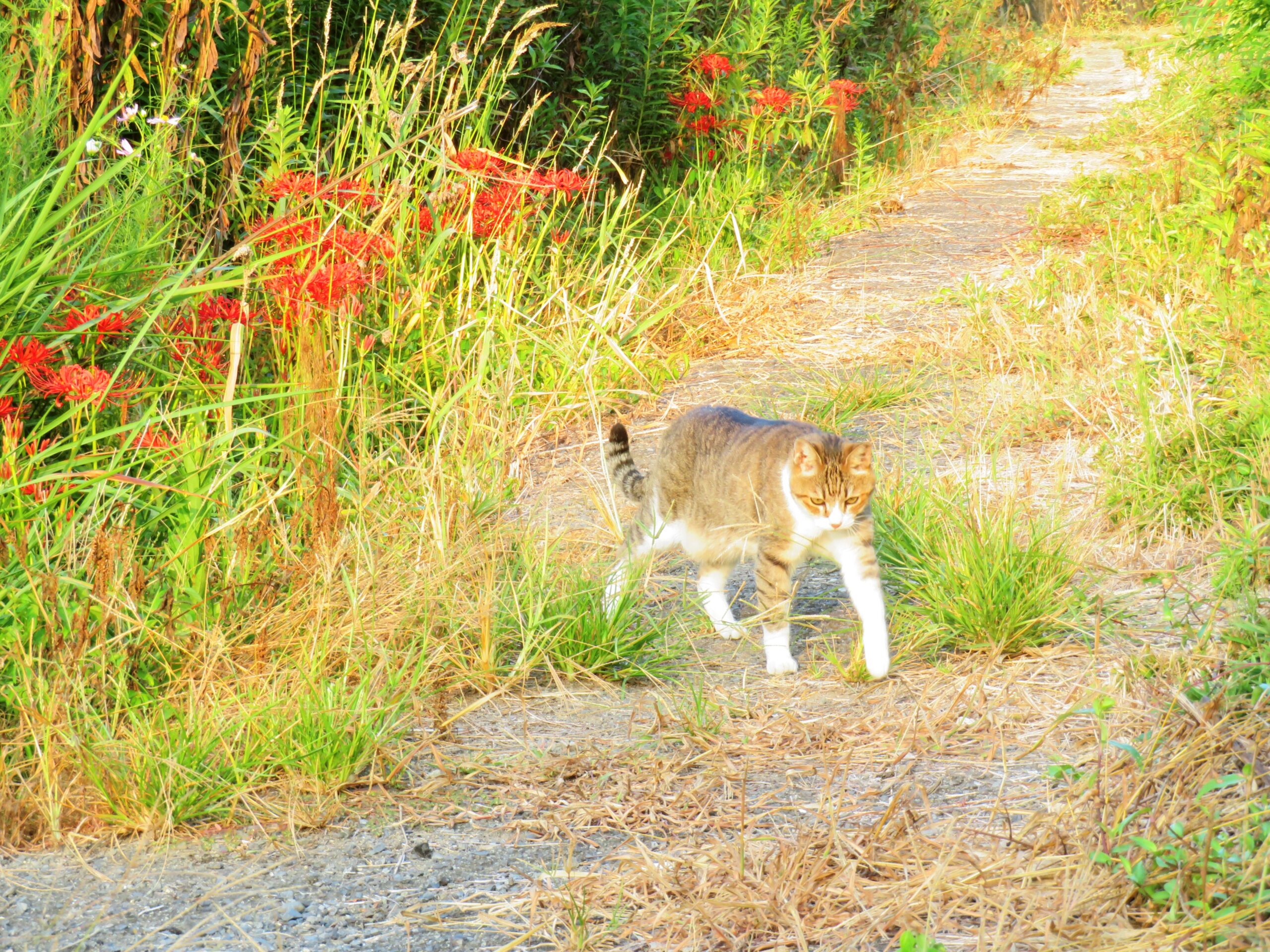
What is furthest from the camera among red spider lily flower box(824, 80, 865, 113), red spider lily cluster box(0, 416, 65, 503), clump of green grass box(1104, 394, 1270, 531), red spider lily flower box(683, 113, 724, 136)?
red spider lily flower box(824, 80, 865, 113)

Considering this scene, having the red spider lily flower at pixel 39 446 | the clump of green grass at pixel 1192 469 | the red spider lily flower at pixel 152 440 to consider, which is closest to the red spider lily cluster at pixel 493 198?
the red spider lily flower at pixel 152 440

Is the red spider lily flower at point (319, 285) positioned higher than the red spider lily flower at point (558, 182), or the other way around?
the red spider lily flower at point (558, 182)

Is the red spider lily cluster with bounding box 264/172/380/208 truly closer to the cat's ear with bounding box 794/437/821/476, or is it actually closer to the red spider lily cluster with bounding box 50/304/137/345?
the red spider lily cluster with bounding box 50/304/137/345

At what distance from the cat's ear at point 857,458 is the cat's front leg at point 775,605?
0.33m

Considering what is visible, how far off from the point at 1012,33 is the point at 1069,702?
14804 mm

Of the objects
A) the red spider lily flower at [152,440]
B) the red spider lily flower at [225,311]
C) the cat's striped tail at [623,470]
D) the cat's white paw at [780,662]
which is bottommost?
the cat's white paw at [780,662]

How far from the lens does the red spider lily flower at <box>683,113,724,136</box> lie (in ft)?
24.5

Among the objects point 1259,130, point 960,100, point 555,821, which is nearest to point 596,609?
point 555,821

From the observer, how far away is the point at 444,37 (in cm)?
607

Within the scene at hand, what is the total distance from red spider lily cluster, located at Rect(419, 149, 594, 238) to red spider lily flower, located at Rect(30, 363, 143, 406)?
6.80 ft

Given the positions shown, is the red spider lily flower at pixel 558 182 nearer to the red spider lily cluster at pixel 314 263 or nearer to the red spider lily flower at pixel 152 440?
the red spider lily cluster at pixel 314 263

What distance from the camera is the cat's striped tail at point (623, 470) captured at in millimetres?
4453

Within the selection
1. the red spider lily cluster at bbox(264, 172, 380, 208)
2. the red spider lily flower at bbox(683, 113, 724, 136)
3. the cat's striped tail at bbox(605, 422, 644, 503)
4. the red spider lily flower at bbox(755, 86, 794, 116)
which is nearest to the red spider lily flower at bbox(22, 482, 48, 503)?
the red spider lily cluster at bbox(264, 172, 380, 208)

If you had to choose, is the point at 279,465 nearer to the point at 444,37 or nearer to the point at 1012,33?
the point at 444,37
